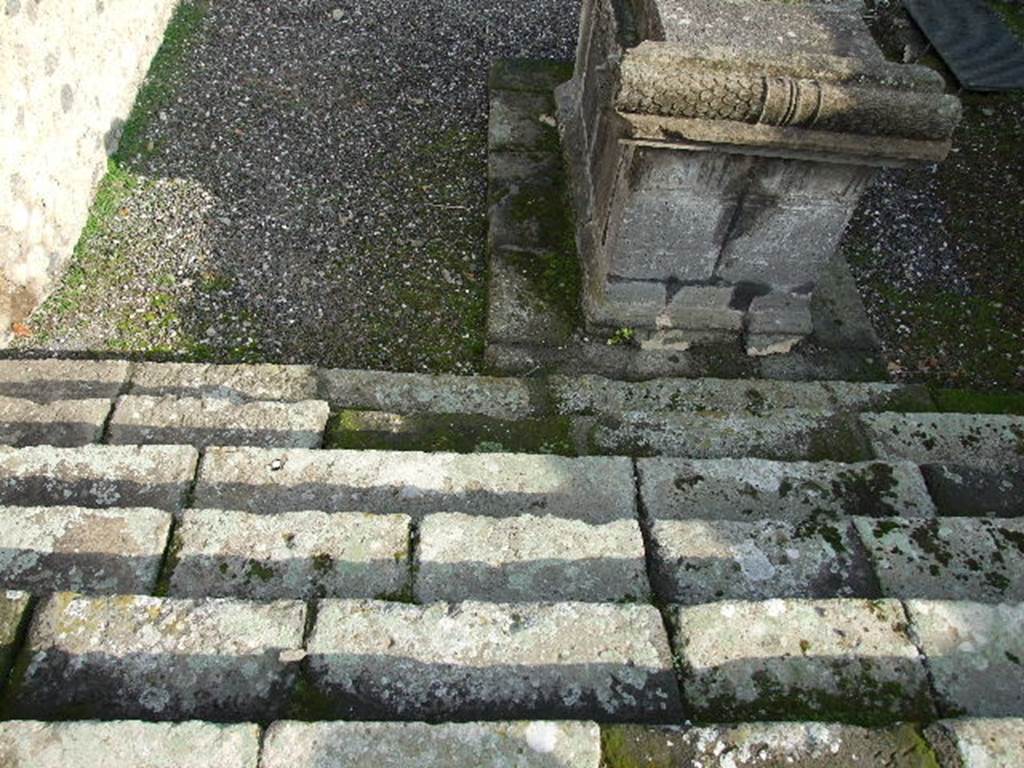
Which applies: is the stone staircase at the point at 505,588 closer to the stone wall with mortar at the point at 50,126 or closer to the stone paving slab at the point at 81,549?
the stone paving slab at the point at 81,549

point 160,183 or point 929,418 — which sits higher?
point 929,418

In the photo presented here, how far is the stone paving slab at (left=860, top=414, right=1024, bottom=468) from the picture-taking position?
3916 mm

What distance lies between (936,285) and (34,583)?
5808 mm

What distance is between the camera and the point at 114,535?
2705 millimetres

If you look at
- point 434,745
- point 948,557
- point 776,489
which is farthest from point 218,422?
point 948,557

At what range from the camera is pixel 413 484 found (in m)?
3.22

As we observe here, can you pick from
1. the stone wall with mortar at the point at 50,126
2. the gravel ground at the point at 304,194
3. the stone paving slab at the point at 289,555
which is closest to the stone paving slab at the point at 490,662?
the stone paving slab at the point at 289,555

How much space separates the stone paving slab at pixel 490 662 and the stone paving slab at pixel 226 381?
2.28 m

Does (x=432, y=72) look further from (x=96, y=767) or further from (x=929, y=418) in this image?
(x=96, y=767)

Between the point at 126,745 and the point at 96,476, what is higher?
the point at 126,745

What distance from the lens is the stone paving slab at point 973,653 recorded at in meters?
2.31

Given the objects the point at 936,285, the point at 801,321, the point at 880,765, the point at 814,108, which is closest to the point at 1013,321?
the point at 936,285

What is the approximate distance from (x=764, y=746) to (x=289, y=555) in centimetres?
160

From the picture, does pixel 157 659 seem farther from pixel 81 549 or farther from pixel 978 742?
pixel 978 742
